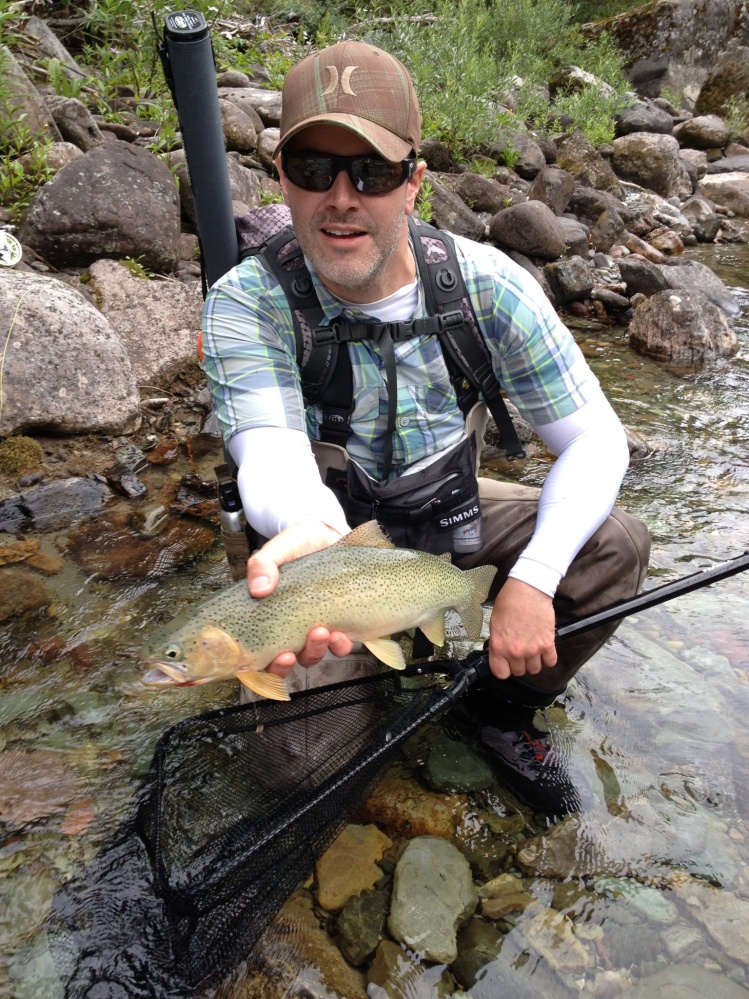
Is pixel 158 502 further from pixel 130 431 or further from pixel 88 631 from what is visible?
pixel 88 631

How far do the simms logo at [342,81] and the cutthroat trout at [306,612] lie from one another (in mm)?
1696

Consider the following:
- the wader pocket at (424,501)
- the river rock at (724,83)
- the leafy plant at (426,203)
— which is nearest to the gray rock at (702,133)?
the river rock at (724,83)

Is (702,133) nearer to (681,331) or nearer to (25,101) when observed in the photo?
(681,331)

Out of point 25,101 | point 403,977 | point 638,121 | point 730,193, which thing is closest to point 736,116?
point 638,121

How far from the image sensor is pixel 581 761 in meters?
3.66

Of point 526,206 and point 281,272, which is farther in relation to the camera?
point 526,206

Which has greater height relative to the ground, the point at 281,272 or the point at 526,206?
A: the point at 281,272

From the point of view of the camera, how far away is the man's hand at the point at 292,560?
2441mm

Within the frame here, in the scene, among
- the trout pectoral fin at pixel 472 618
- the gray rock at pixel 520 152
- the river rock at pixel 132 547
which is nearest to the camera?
the trout pectoral fin at pixel 472 618

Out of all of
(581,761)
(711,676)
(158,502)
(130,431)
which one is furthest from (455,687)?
(130,431)

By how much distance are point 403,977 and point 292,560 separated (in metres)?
1.62

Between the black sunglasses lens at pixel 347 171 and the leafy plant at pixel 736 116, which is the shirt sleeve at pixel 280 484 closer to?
the black sunglasses lens at pixel 347 171

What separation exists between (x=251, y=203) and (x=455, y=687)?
7013mm

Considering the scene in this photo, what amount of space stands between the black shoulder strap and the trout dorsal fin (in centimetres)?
91
